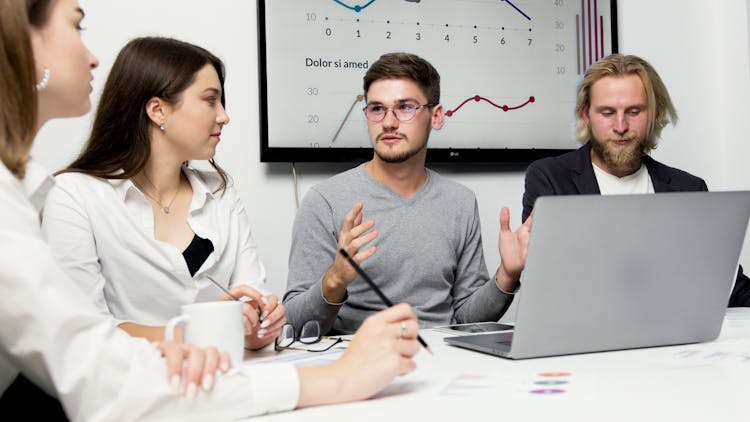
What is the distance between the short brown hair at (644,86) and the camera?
254 cm

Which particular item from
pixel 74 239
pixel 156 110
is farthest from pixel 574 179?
pixel 74 239

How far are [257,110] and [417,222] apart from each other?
2.31 ft

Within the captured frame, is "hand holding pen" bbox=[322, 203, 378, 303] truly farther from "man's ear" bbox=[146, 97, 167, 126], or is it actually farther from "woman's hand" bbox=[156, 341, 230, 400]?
"woman's hand" bbox=[156, 341, 230, 400]

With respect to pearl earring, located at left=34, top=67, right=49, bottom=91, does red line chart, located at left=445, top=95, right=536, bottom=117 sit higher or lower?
higher

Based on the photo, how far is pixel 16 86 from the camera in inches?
35.5

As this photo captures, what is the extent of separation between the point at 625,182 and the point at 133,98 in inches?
62.9

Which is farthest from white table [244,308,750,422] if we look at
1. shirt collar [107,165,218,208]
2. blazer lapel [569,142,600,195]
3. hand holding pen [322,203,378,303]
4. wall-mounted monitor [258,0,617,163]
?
wall-mounted monitor [258,0,617,163]

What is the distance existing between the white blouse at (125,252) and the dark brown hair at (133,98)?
0.09 meters

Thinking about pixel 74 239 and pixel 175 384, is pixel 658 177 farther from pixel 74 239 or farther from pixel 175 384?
pixel 175 384

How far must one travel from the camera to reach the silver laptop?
1077mm

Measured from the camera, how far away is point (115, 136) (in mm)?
1738

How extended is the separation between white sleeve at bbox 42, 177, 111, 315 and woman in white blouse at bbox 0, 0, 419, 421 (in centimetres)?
55

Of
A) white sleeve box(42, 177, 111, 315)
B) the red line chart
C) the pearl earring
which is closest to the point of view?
the pearl earring

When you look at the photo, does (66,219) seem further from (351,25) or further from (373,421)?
(351,25)
